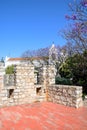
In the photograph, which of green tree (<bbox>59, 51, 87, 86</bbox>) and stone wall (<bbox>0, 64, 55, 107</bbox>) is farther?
green tree (<bbox>59, 51, 87, 86</bbox>)

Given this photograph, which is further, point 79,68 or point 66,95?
point 79,68

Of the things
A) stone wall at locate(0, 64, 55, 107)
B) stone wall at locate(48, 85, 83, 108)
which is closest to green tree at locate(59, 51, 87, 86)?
stone wall at locate(48, 85, 83, 108)

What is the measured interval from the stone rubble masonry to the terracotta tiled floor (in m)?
0.39

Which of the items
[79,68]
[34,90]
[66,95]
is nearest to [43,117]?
[66,95]

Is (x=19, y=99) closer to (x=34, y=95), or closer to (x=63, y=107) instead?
(x=34, y=95)

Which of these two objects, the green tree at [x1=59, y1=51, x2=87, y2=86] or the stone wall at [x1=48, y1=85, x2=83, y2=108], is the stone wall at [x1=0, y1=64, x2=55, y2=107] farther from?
the green tree at [x1=59, y1=51, x2=87, y2=86]

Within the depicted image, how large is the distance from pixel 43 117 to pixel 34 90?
2918 millimetres

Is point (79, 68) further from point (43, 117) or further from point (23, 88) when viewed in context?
point (43, 117)

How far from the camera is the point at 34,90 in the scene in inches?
432

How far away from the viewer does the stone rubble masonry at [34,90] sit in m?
9.88

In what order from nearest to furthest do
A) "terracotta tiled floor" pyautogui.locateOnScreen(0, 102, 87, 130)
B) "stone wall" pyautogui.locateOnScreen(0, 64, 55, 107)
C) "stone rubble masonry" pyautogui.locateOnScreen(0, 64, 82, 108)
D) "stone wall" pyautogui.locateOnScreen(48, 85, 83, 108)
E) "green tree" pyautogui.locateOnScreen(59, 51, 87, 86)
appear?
Result: "terracotta tiled floor" pyautogui.locateOnScreen(0, 102, 87, 130) < "stone wall" pyautogui.locateOnScreen(48, 85, 83, 108) < "stone rubble masonry" pyautogui.locateOnScreen(0, 64, 82, 108) < "stone wall" pyautogui.locateOnScreen(0, 64, 55, 107) < "green tree" pyautogui.locateOnScreen(59, 51, 87, 86)

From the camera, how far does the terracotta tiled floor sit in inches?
275

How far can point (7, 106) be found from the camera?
10031mm

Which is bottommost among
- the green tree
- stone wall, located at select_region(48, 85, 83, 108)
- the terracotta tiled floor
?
the terracotta tiled floor
